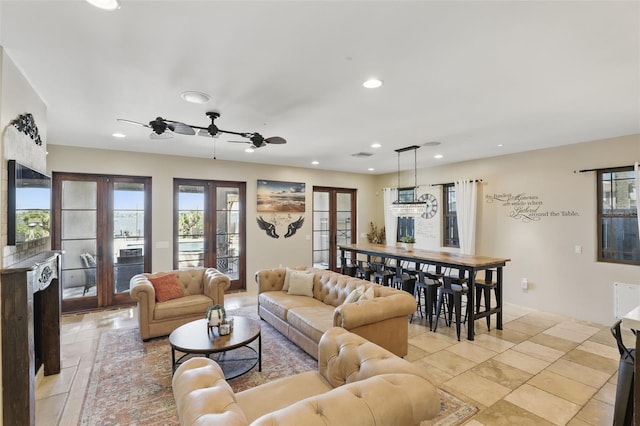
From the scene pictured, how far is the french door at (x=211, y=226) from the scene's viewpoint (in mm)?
6035

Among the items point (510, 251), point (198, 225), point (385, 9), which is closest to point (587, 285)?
point (510, 251)

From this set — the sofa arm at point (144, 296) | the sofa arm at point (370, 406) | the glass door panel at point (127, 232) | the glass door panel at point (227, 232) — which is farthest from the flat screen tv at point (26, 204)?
the glass door panel at point (227, 232)

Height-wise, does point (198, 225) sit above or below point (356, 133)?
below

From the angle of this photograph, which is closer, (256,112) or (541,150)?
(256,112)

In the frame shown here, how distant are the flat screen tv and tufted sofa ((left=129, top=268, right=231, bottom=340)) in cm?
128

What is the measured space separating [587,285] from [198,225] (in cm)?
677

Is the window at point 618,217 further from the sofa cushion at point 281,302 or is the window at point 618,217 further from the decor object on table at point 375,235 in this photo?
Result: the decor object on table at point 375,235

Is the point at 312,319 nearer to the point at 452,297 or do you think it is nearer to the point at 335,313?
the point at 335,313

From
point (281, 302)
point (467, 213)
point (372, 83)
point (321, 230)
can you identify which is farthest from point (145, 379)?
point (467, 213)

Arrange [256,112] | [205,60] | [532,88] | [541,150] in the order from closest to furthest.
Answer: [205,60], [532,88], [256,112], [541,150]

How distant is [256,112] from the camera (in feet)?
11.2

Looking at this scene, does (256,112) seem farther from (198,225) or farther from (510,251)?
(510,251)

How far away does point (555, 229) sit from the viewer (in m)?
5.08

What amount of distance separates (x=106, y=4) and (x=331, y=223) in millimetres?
6625
